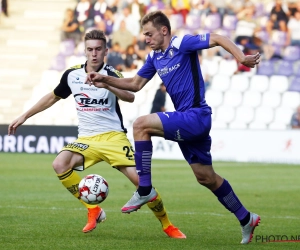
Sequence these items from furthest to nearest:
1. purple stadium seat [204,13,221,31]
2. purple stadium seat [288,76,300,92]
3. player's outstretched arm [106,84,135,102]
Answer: purple stadium seat [204,13,221,31]
purple stadium seat [288,76,300,92]
player's outstretched arm [106,84,135,102]

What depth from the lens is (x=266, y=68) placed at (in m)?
24.0

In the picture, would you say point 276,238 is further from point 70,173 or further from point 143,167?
point 70,173

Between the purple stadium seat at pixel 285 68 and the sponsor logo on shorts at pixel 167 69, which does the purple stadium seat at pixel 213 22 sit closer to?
the purple stadium seat at pixel 285 68

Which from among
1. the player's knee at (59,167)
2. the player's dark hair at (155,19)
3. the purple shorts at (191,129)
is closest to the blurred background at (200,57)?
the player's knee at (59,167)

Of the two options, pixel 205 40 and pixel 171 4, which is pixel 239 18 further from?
Answer: pixel 205 40

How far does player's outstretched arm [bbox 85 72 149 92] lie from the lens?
7191 mm

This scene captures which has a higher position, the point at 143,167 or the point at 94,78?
the point at 94,78

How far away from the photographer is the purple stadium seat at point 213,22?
25172mm

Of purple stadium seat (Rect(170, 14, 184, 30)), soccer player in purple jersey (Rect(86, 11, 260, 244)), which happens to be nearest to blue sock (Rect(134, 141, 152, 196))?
soccer player in purple jersey (Rect(86, 11, 260, 244))

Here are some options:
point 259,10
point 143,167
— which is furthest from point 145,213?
point 259,10

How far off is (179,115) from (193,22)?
18.7m

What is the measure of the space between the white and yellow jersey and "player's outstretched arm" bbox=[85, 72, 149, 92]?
670 mm

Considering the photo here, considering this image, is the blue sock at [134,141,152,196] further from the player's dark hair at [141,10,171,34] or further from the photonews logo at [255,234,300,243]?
the photonews logo at [255,234,300,243]

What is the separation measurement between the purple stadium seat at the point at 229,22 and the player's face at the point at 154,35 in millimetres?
17836
